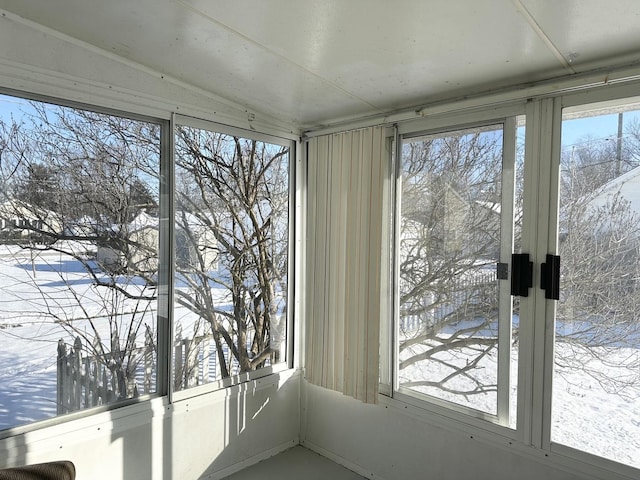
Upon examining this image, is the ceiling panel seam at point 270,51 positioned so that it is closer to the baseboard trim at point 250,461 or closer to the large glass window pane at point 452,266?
the large glass window pane at point 452,266

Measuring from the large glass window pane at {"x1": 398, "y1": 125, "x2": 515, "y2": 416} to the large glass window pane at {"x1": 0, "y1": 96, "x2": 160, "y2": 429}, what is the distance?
1.43 metres

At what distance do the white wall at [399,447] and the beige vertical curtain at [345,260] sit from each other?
17 cm

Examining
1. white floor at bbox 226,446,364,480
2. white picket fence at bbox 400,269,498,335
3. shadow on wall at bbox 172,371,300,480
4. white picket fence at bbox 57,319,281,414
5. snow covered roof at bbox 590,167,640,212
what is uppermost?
snow covered roof at bbox 590,167,640,212

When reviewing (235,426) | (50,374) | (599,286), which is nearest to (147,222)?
(50,374)

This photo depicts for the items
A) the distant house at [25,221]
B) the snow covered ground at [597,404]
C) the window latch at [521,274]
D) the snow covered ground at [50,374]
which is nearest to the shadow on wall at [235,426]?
the snow covered ground at [50,374]

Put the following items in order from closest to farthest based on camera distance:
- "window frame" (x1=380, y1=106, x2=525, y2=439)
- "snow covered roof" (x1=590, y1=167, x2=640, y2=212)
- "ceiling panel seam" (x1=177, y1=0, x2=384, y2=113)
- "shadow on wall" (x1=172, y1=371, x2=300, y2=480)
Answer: "ceiling panel seam" (x1=177, y1=0, x2=384, y2=113) → "snow covered roof" (x1=590, y1=167, x2=640, y2=212) → "window frame" (x1=380, y1=106, x2=525, y2=439) → "shadow on wall" (x1=172, y1=371, x2=300, y2=480)

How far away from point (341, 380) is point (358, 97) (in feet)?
5.61

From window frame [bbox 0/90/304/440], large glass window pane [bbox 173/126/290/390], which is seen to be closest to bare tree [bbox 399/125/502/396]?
large glass window pane [bbox 173/126/290/390]

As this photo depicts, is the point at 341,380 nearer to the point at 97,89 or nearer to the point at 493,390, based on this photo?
the point at 493,390

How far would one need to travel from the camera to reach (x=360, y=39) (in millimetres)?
1727

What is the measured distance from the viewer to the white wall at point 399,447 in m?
2.04

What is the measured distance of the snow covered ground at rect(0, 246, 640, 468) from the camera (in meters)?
1.79

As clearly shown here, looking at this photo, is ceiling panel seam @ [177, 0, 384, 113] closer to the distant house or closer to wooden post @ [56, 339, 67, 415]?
the distant house

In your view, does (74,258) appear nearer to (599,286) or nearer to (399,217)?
(399,217)
